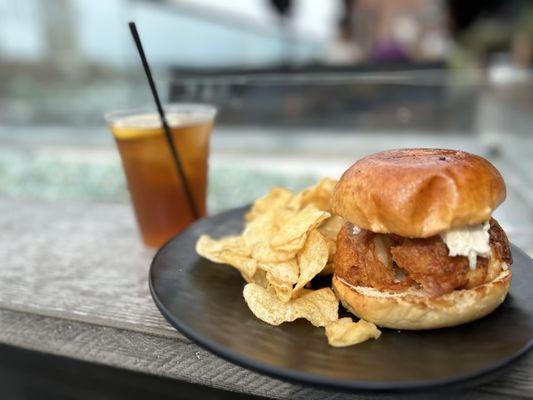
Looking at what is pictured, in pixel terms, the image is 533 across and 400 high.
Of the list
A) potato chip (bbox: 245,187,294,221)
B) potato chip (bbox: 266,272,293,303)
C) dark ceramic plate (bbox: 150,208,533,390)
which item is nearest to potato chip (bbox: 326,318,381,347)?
dark ceramic plate (bbox: 150,208,533,390)

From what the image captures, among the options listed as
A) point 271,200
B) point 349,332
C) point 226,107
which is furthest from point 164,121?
point 226,107

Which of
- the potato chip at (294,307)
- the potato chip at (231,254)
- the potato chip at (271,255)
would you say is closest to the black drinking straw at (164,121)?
the potato chip at (231,254)

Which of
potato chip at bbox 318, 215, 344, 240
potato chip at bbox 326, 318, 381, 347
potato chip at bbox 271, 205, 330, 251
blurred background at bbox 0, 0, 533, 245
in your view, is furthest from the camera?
blurred background at bbox 0, 0, 533, 245

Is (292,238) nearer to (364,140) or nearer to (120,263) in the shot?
(120,263)

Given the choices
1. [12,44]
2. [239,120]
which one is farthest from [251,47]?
[239,120]

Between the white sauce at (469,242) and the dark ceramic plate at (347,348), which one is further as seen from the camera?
the white sauce at (469,242)

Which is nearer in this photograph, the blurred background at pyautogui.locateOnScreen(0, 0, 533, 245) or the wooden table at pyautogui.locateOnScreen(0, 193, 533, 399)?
the wooden table at pyautogui.locateOnScreen(0, 193, 533, 399)

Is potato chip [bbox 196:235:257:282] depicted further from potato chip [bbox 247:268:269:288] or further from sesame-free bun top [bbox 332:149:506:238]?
sesame-free bun top [bbox 332:149:506:238]

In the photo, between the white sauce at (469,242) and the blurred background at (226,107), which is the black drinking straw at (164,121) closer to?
the blurred background at (226,107)
